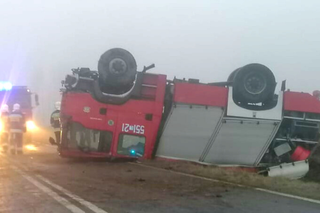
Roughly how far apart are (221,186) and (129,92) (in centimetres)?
504

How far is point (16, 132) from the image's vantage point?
18734mm

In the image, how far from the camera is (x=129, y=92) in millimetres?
14289

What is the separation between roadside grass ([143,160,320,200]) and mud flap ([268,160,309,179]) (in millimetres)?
1796

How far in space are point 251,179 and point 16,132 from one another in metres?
10.2

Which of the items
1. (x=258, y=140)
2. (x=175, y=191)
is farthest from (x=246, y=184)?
(x=258, y=140)

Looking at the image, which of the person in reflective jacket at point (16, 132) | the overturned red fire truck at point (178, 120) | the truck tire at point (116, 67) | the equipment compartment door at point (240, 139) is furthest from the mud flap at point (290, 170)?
the person in reflective jacket at point (16, 132)

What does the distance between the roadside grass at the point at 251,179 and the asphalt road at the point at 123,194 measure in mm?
734

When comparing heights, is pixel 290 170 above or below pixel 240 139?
below

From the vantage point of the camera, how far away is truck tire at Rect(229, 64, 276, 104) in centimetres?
1420

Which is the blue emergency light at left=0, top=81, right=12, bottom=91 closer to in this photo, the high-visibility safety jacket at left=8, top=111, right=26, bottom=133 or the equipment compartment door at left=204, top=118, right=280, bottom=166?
the high-visibility safety jacket at left=8, top=111, right=26, bottom=133

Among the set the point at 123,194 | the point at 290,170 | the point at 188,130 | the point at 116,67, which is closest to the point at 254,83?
the point at 188,130

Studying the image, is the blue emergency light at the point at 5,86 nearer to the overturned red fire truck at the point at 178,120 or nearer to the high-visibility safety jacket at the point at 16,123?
the high-visibility safety jacket at the point at 16,123

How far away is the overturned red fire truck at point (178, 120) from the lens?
14211 mm

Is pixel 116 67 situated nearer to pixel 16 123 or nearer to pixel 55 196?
pixel 55 196
